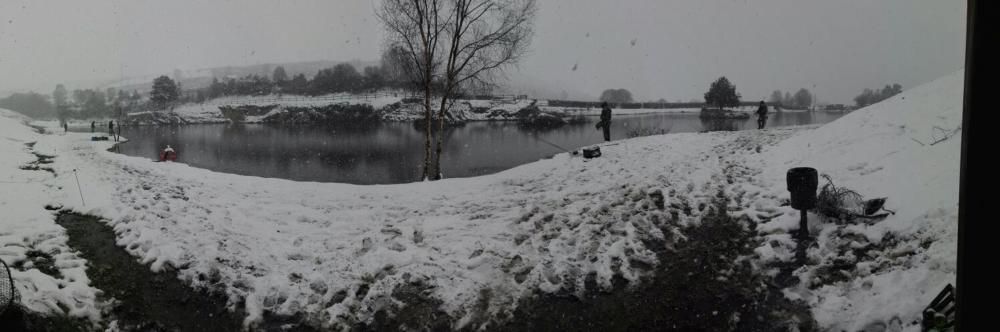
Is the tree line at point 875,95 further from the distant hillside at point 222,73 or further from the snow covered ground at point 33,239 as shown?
the snow covered ground at point 33,239

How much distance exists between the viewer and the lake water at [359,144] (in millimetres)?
4320

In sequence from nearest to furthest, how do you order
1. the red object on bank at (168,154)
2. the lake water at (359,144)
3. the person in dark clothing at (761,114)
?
the person in dark clothing at (761,114) → the red object on bank at (168,154) → the lake water at (359,144)

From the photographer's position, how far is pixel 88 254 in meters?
3.05

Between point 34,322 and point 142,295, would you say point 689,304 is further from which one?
point 34,322

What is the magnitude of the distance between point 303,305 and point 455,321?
0.98m

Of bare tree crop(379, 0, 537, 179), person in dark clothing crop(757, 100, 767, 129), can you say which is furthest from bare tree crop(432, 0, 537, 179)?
person in dark clothing crop(757, 100, 767, 129)

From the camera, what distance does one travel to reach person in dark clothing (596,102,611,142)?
14.5 feet

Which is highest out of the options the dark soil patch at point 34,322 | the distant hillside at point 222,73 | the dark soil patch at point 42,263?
the distant hillside at point 222,73

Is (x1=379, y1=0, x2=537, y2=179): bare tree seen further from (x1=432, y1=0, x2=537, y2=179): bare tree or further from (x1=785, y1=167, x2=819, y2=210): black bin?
(x1=785, y1=167, x2=819, y2=210): black bin

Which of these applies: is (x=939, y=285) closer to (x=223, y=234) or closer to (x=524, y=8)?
(x=524, y=8)

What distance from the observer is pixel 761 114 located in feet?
12.4

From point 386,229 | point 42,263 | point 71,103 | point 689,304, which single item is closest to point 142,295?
point 42,263

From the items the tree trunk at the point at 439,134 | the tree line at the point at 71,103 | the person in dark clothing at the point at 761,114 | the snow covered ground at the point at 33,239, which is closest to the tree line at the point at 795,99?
the person in dark clothing at the point at 761,114

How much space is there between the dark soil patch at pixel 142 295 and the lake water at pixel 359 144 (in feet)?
3.43
